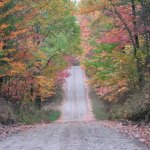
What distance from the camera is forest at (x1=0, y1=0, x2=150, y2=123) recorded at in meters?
23.8

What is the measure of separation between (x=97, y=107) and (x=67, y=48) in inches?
602

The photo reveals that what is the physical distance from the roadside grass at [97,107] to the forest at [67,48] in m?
5.81

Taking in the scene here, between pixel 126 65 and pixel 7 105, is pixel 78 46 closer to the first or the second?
pixel 126 65

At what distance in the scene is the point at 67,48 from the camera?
34594 millimetres

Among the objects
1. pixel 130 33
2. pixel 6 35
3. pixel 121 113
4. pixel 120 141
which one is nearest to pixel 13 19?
pixel 6 35

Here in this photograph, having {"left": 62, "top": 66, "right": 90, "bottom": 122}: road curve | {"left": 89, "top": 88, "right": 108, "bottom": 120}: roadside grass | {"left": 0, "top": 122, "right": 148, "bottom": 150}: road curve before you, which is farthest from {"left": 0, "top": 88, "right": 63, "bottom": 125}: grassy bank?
{"left": 0, "top": 122, "right": 148, "bottom": 150}: road curve

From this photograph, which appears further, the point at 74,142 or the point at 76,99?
A: the point at 76,99

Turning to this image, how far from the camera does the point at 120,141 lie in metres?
14.0

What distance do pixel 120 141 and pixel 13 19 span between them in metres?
12.9

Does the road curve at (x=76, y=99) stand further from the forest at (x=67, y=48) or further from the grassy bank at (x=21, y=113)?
the forest at (x=67, y=48)

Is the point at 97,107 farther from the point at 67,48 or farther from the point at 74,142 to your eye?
the point at 74,142

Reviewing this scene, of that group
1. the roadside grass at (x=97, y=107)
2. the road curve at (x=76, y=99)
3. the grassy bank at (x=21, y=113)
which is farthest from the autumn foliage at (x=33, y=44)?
the road curve at (x=76, y=99)

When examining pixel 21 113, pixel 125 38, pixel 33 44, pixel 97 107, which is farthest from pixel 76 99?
pixel 125 38

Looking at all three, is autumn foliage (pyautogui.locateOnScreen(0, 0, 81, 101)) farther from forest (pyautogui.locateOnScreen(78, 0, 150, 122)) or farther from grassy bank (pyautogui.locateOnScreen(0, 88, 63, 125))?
forest (pyautogui.locateOnScreen(78, 0, 150, 122))
